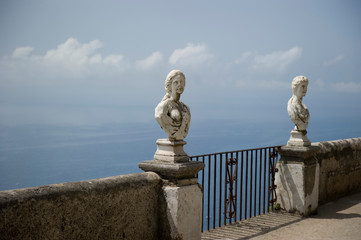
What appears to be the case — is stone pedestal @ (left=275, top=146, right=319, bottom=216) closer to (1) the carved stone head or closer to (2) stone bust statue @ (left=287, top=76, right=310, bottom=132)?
(2) stone bust statue @ (left=287, top=76, right=310, bottom=132)

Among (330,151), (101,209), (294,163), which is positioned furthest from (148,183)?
(330,151)

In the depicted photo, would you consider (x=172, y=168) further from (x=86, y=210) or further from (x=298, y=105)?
(x=298, y=105)

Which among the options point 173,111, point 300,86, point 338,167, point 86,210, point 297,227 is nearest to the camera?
point 86,210

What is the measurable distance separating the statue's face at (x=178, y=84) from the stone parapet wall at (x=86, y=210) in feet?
3.26

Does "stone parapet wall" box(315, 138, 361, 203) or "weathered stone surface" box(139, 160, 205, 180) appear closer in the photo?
"weathered stone surface" box(139, 160, 205, 180)

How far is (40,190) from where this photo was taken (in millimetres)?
3551

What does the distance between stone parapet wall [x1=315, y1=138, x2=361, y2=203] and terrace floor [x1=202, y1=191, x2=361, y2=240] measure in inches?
25.8

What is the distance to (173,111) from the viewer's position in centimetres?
472

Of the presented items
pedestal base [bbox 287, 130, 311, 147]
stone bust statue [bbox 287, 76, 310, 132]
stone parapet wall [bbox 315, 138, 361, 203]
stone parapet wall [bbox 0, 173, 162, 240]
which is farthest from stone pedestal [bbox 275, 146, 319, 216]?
stone parapet wall [bbox 0, 173, 162, 240]

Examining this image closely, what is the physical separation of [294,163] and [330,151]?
1485mm

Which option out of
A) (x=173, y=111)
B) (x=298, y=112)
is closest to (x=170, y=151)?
(x=173, y=111)

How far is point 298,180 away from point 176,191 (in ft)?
11.2

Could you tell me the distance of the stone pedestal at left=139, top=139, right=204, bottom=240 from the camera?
183 inches

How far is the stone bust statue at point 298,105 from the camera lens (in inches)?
287
